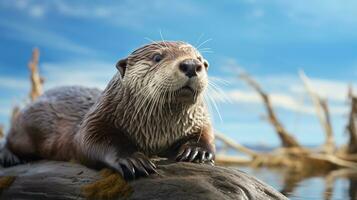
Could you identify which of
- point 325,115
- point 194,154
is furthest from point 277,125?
point 194,154

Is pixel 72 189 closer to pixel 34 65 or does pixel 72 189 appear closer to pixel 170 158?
pixel 170 158

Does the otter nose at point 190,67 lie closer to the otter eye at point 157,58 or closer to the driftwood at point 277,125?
the otter eye at point 157,58

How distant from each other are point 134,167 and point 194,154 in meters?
0.48

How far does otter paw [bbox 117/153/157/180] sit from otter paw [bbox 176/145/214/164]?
309 millimetres

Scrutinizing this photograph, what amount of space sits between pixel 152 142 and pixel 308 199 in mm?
2154

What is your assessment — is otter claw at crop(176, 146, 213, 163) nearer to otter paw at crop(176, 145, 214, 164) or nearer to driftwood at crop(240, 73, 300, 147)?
otter paw at crop(176, 145, 214, 164)

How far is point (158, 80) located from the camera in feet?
11.7

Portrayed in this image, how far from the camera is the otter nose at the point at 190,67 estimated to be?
11.2ft

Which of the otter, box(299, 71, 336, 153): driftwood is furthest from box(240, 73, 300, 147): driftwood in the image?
the otter

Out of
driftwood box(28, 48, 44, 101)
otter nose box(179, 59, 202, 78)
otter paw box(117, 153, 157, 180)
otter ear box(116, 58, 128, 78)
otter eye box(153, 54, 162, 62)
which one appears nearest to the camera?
otter nose box(179, 59, 202, 78)

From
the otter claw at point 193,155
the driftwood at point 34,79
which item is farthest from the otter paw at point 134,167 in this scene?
the driftwood at point 34,79

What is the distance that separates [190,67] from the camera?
3.41 metres

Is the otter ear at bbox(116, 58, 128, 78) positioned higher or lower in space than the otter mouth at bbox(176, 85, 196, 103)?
higher

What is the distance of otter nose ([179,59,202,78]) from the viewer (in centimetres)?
341
